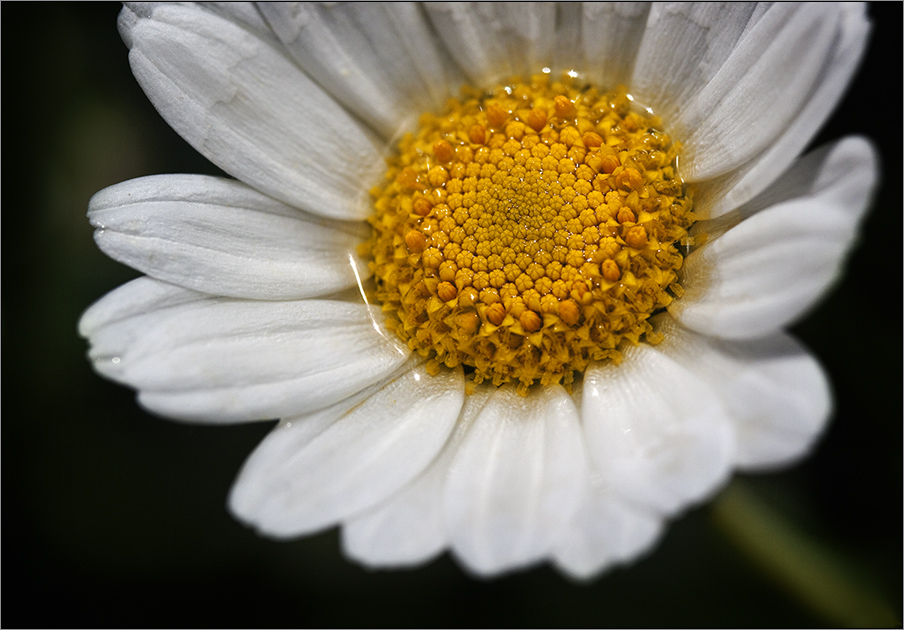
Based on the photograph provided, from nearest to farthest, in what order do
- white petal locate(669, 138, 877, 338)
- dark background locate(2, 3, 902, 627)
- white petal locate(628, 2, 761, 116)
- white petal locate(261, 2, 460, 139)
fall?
white petal locate(669, 138, 877, 338) → white petal locate(628, 2, 761, 116) → white petal locate(261, 2, 460, 139) → dark background locate(2, 3, 902, 627)

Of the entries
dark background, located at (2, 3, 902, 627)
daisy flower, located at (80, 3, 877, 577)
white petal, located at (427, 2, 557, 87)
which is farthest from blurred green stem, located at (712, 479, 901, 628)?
white petal, located at (427, 2, 557, 87)

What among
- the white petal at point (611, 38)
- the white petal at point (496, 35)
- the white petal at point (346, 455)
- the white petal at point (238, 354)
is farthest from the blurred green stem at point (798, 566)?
the white petal at point (496, 35)

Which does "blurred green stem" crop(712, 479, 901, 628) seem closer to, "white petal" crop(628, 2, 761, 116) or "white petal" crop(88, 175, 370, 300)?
"white petal" crop(628, 2, 761, 116)

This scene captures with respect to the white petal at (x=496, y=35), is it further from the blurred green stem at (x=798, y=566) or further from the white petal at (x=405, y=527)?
the blurred green stem at (x=798, y=566)

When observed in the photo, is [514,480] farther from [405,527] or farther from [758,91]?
[758,91]

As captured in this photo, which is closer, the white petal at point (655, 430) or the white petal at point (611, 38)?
the white petal at point (655, 430)

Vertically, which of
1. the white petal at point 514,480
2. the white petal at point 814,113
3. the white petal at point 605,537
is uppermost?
the white petal at point 814,113
